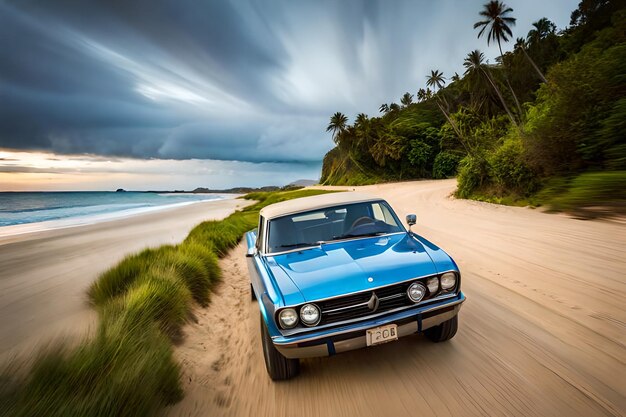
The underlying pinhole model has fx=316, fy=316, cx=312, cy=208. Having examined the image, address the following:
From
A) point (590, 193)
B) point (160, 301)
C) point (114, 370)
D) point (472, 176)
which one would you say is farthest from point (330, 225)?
point (472, 176)

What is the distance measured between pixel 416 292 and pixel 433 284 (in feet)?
0.63

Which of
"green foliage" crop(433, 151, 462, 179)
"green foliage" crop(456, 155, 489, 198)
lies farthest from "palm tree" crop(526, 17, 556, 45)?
"green foliage" crop(456, 155, 489, 198)

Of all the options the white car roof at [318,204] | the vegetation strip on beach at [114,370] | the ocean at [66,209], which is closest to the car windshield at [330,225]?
the white car roof at [318,204]

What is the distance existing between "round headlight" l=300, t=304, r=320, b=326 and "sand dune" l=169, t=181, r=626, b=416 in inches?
26.8

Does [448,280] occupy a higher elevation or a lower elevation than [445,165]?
higher

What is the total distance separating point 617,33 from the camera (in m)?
15.9

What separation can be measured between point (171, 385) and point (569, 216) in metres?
10.4

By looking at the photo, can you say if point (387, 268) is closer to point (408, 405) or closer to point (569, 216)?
point (408, 405)

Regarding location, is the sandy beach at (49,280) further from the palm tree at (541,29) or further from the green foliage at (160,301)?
the palm tree at (541,29)

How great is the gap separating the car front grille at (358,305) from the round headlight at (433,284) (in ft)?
0.80

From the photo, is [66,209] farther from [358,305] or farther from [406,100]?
[406,100]

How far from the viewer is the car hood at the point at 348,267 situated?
2594 millimetres

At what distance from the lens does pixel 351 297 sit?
8.55ft

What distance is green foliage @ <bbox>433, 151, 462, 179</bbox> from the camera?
47.2 meters
